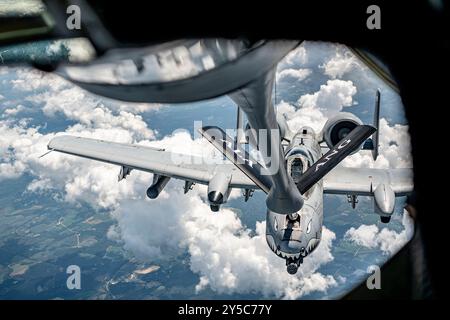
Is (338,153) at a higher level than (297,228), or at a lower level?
higher

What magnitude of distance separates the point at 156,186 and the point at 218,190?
9.92 feet

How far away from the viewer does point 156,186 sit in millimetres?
12875

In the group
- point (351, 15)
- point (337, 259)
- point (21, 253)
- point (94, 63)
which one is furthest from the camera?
point (21, 253)

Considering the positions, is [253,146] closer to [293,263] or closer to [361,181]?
[293,263]

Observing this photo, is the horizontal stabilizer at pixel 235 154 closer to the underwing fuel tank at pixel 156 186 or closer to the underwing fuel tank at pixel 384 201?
the underwing fuel tank at pixel 384 201

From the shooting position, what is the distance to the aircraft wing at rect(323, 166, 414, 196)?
12.1 metres

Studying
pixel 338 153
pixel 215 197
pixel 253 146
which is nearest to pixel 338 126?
pixel 215 197

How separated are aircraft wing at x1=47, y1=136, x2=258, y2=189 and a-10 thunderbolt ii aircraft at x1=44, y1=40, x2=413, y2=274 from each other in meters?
0.04

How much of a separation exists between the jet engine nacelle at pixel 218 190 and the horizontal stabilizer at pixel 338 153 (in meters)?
5.67

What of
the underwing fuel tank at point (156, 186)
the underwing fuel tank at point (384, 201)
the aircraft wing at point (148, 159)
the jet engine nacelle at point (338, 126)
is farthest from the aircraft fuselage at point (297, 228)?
the underwing fuel tank at point (156, 186)

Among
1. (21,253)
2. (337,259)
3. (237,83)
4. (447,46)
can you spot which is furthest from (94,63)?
(21,253)

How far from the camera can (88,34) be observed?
1013mm

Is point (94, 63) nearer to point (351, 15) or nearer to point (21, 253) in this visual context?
point (351, 15)
